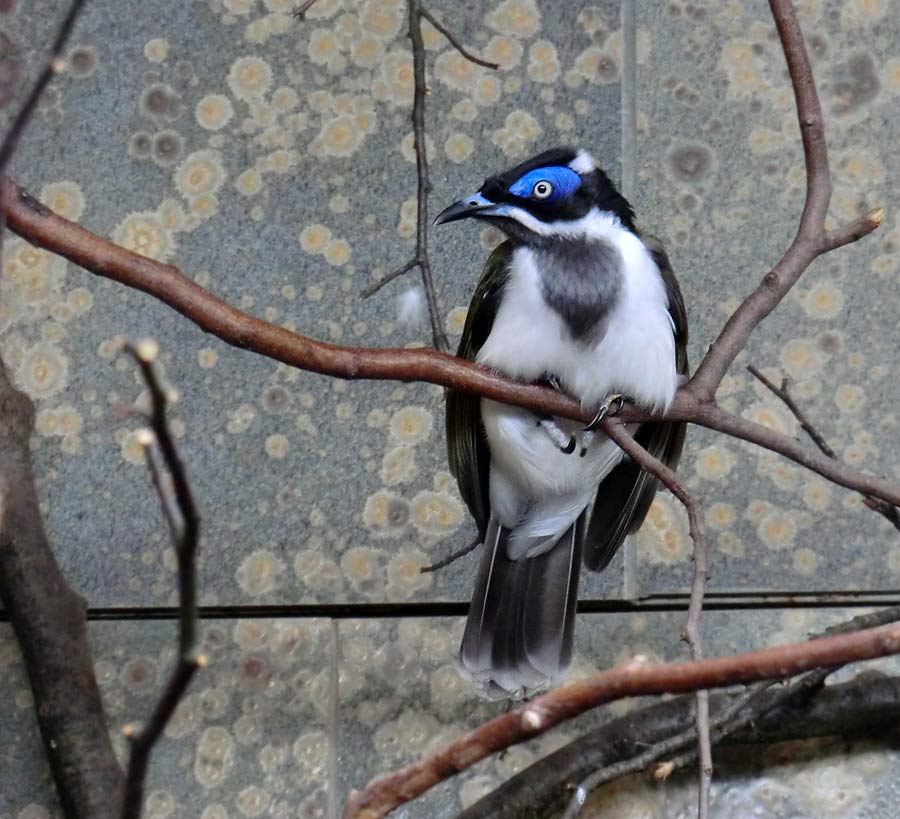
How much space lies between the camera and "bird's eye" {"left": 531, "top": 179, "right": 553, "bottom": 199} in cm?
156

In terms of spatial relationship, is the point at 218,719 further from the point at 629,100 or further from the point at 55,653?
the point at 629,100

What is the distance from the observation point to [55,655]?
66.6 inches

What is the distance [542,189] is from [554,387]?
0.24 m

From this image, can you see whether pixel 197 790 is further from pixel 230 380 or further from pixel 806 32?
pixel 806 32

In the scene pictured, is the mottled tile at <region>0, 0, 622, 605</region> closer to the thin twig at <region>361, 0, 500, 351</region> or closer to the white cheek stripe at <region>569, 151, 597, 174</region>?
the thin twig at <region>361, 0, 500, 351</region>

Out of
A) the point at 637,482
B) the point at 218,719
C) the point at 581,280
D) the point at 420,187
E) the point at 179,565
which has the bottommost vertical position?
the point at 218,719

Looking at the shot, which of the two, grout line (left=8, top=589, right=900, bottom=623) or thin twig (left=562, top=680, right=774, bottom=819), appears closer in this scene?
thin twig (left=562, top=680, right=774, bottom=819)

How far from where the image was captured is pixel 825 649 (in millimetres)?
698

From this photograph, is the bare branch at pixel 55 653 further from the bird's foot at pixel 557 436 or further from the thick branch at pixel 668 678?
the thick branch at pixel 668 678

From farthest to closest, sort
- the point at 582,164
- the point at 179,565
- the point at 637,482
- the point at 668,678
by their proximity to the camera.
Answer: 1. the point at 637,482
2. the point at 582,164
3. the point at 668,678
4. the point at 179,565

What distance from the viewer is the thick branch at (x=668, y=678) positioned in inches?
27.4

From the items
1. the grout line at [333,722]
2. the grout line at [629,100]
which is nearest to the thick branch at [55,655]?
the grout line at [333,722]

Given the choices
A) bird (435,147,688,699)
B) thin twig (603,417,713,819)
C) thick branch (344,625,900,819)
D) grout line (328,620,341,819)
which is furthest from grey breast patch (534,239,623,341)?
thick branch (344,625,900,819)

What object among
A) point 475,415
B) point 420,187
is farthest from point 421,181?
point 475,415
